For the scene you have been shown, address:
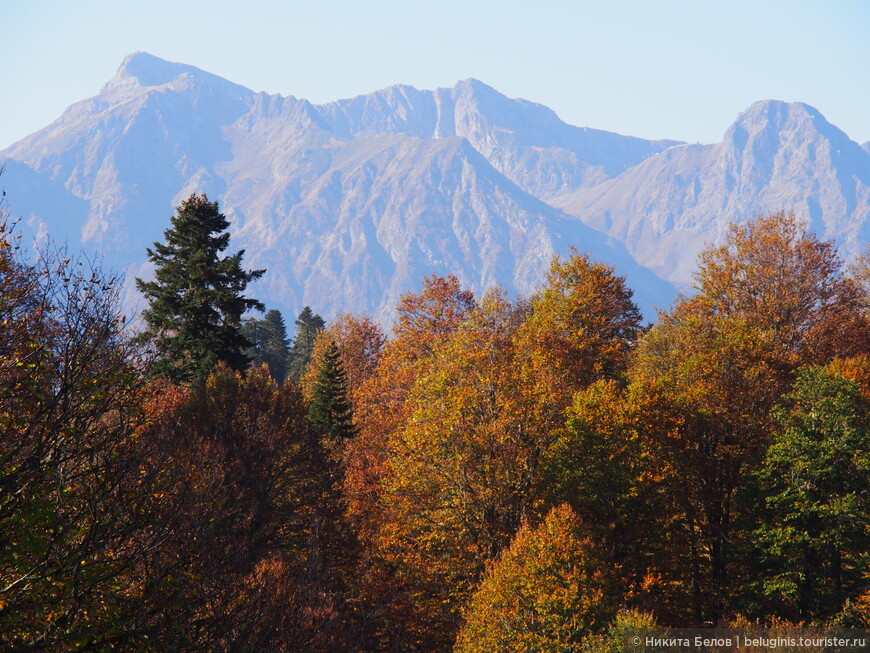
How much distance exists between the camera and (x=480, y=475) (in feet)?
116

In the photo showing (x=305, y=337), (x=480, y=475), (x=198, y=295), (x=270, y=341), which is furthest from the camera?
(x=305, y=337)

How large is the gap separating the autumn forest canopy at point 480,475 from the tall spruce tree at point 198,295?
16cm

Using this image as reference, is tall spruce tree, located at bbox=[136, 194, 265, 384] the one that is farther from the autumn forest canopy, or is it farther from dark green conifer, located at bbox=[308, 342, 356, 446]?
dark green conifer, located at bbox=[308, 342, 356, 446]

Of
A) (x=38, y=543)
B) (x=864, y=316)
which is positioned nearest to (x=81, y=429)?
(x=38, y=543)

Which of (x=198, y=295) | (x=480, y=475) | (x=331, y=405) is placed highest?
(x=198, y=295)

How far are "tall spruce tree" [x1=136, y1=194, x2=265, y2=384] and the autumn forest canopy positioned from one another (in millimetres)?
159

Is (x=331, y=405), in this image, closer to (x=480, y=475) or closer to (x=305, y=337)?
(x=480, y=475)

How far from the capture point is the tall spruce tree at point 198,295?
4328 centimetres

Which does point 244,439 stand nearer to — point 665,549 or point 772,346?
point 665,549

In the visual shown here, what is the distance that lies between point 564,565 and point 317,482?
12.7m

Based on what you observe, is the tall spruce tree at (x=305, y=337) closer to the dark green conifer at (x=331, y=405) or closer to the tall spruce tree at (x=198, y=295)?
the dark green conifer at (x=331, y=405)

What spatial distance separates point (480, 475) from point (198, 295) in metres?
20.5

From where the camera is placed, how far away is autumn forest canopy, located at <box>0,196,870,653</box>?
15797 mm

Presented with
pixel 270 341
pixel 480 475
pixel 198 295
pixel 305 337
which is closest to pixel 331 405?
pixel 198 295
